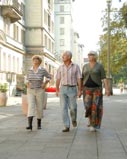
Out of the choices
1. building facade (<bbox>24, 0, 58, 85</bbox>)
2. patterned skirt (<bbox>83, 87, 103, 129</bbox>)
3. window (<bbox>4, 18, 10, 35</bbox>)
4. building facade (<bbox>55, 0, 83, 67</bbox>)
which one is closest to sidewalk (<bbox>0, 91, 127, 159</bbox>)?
patterned skirt (<bbox>83, 87, 103, 129</bbox>)

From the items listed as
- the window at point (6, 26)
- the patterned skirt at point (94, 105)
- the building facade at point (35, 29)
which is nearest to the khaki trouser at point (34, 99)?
the patterned skirt at point (94, 105)

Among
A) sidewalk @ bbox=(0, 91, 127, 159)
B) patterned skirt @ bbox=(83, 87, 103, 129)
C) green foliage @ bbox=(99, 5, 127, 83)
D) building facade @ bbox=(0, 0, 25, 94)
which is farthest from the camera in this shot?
building facade @ bbox=(0, 0, 25, 94)

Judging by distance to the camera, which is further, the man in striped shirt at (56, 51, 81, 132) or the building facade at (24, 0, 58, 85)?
the building facade at (24, 0, 58, 85)

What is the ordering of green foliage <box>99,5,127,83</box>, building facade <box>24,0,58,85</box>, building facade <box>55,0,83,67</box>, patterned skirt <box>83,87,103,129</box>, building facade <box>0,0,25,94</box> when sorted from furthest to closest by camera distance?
building facade <box>55,0,83,67</box>, building facade <box>24,0,58,85</box>, building facade <box>0,0,25,94</box>, green foliage <box>99,5,127,83</box>, patterned skirt <box>83,87,103,129</box>

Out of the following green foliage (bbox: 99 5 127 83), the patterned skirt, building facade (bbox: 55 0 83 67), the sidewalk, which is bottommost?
the sidewalk

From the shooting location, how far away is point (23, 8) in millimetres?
65250

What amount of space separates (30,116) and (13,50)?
41.4m

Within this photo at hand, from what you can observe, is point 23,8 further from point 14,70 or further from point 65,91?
point 65,91

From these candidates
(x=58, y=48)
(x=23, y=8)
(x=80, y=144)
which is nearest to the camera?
(x=80, y=144)

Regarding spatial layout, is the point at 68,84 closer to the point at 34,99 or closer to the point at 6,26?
the point at 34,99

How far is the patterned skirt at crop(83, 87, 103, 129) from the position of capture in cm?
1230

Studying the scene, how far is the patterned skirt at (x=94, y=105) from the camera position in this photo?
12297 mm

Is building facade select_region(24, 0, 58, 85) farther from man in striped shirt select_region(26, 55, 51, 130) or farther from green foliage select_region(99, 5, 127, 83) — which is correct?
man in striped shirt select_region(26, 55, 51, 130)

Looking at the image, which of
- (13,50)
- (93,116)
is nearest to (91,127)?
(93,116)
